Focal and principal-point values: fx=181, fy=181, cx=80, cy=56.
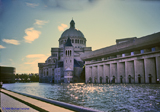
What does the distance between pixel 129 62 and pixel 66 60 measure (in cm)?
5124

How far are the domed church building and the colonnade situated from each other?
982 inches

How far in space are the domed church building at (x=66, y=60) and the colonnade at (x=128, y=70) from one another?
24941 mm

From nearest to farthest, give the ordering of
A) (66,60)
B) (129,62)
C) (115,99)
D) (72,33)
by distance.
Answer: (115,99) < (129,62) < (66,60) < (72,33)

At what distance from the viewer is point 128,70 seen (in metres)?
59.5

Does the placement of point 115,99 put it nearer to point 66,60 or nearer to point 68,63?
point 68,63

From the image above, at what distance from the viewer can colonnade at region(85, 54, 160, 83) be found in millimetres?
51209

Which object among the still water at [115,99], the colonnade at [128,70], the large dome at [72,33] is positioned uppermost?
the large dome at [72,33]

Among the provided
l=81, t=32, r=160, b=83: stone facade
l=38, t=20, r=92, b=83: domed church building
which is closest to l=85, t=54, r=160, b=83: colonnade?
l=81, t=32, r=160, b=83: stone facade

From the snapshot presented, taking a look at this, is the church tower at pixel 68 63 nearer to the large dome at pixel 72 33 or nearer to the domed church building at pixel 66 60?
the domed church building at pixel 66 60

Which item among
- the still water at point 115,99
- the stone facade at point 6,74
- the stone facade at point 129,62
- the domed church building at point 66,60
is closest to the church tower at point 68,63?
the domed church building at point 66,60

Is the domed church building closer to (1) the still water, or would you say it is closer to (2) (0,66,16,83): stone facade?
(2) (0,66,16,83): stone facade

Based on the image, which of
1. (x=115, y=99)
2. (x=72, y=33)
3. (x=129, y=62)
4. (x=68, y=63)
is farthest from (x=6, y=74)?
(x=115, y=99)

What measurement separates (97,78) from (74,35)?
2540 inches

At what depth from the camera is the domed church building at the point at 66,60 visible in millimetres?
104194
